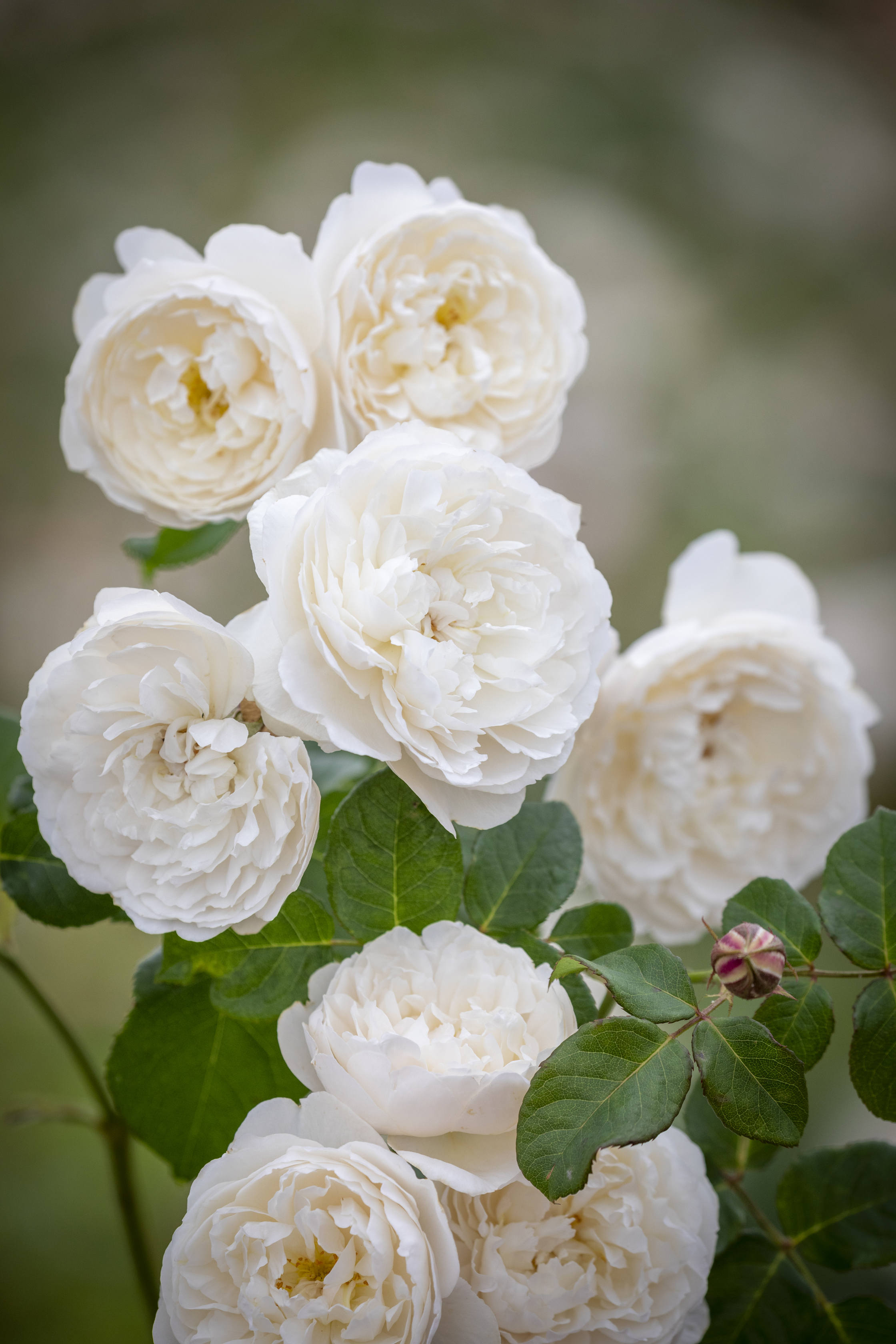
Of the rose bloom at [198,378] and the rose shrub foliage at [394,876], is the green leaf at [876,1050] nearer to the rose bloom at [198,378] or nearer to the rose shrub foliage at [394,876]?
the rose shrub foliage at [394,876]

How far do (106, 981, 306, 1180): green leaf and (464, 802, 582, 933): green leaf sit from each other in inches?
5.2

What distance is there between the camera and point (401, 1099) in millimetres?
369

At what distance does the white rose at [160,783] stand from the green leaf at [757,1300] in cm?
32

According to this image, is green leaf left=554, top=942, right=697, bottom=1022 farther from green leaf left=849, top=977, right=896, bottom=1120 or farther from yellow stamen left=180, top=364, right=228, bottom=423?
yellow stamen left=180, top=364, right=228, bottom=423

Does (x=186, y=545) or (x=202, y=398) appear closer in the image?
(x=202, y=398)

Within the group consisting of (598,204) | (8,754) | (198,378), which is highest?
(598,204)

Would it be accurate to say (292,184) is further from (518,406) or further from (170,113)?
(518,406)

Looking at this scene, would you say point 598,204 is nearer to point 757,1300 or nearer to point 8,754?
point 8,754

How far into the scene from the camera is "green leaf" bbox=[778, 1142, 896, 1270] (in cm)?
53

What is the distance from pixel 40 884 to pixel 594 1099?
0.27 meters

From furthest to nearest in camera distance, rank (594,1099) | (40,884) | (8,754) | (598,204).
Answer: (598,204) → (8,754) → (40,884) → (594,1099)

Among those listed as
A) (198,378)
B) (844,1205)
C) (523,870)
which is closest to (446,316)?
(198,378)

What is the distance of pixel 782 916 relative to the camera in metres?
0.45

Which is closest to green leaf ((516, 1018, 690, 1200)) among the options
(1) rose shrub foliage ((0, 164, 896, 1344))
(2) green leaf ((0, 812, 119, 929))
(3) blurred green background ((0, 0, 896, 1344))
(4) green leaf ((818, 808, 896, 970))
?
(1) rose shrub foliage ((0, 164, 896, 1344))
